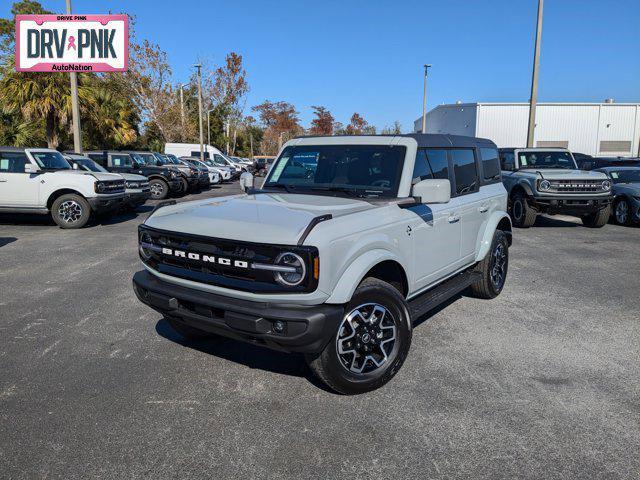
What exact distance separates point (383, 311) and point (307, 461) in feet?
3.89

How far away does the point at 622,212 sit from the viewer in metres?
12.3

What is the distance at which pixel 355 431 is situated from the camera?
2979mm

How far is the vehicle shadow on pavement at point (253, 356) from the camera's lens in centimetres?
382

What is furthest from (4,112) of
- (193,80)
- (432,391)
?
(193,80)

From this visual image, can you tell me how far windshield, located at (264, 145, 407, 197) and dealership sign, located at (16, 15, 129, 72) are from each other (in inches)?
575

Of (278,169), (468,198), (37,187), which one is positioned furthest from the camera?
(37,187)

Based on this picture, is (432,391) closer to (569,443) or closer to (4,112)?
(569,443)

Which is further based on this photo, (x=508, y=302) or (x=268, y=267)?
(x=508, y=302)

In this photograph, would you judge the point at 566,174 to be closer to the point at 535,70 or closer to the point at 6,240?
the point at 535,70

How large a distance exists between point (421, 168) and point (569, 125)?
42.5 metres

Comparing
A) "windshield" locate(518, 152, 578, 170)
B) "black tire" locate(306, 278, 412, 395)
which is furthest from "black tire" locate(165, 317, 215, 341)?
"windshield" locate(518, 152, 578, 170)

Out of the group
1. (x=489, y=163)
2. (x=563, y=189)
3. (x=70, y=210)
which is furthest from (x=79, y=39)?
(x=489, y=163)

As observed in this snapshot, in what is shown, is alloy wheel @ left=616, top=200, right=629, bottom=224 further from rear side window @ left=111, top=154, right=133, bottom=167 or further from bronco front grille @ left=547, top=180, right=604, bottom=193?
rear side window @ left=111, top=154, right=133, bottom=167

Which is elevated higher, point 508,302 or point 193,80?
point 193,80
